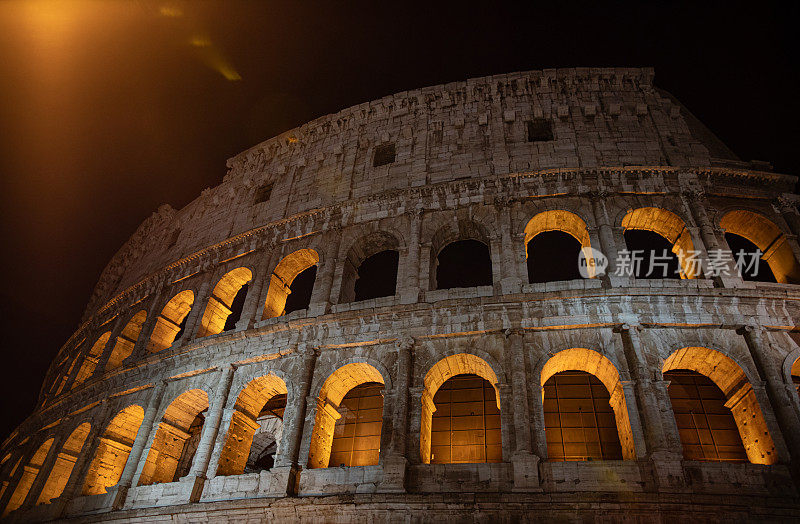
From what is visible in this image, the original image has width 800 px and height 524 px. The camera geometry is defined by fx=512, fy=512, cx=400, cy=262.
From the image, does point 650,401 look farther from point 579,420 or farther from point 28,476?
point 28,476

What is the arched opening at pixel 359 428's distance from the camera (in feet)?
41.6

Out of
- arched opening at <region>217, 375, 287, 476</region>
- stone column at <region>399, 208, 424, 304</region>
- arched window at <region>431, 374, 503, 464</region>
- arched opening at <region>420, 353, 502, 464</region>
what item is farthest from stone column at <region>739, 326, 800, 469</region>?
arched opening at <region>217, 375, 287, 476</region>

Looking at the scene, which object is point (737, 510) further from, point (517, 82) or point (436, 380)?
point (517, 82)

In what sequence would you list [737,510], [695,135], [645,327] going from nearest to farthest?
[737,510] → [645,327] → [695,135]

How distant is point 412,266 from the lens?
13133 millimetres

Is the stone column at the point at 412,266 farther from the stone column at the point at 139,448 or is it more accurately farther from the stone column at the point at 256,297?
the stone column at the point at 139,448

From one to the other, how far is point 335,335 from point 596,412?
642cm

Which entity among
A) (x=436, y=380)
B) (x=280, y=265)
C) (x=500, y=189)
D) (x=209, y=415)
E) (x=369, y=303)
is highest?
(x=500, y=189)

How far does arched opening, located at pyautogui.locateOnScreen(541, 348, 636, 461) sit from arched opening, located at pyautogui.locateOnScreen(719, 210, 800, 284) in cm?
553

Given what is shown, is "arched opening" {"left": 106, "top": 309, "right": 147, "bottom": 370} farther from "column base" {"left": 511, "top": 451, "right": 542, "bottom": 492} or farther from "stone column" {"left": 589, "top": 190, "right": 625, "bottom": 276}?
"stone column" {"left": 589, "top": 190, "right": 625, "bottom": 276}

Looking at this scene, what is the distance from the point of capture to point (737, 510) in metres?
8.63

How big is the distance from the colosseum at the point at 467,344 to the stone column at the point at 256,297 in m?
0.09

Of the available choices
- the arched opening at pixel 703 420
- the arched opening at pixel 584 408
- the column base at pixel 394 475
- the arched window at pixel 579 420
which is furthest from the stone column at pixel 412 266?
the arched opening at pixel 703 420

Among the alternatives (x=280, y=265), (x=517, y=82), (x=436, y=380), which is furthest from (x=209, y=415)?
(x=517, y=82)
